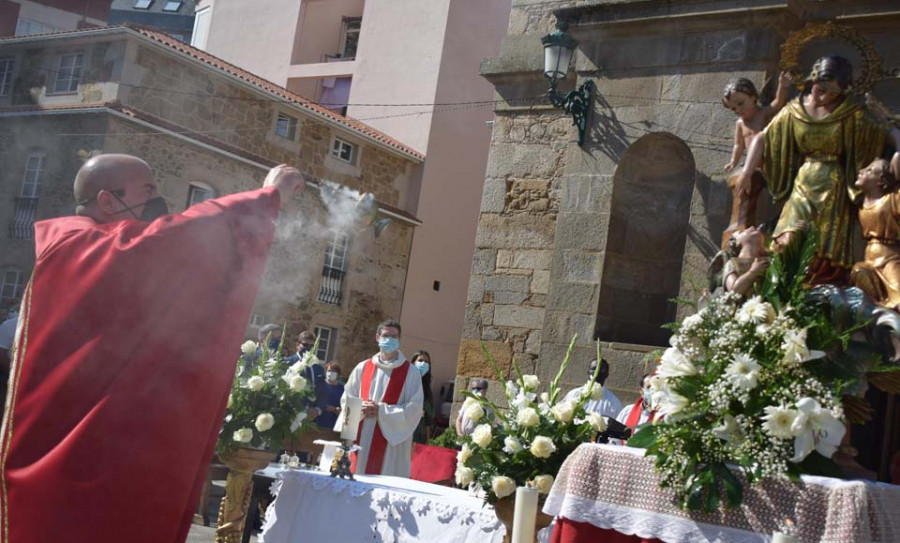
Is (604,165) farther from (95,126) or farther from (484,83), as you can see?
(484,83)

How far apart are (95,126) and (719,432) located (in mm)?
17005

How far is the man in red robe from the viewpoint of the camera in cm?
363

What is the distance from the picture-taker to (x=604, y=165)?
968cm

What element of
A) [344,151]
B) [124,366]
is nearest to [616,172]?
[124,366]

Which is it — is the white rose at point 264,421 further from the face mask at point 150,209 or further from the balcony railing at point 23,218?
the balcony railing at point 23,218

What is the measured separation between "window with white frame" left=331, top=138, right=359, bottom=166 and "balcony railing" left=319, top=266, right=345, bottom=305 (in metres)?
2.40

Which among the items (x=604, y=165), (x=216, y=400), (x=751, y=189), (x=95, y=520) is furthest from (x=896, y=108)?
(x=95, y=520)

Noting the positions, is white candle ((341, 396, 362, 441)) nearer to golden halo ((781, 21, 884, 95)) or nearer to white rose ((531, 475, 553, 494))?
white rose ((531, 475, 553, 494))

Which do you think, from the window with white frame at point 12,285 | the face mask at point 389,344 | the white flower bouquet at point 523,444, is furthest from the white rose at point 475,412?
the window with white frame at point 12,285

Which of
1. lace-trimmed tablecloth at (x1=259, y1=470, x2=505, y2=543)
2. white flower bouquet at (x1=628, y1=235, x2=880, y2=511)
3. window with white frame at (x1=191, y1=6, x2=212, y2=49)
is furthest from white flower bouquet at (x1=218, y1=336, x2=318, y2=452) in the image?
window with white frame at (x1=191, y1=6, x2=212, y2=49)

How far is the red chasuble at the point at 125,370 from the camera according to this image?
363cm

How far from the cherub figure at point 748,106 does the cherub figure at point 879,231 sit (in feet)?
4.90

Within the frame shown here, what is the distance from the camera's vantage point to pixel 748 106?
780 cm

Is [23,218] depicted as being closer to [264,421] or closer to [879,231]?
[264,421]
